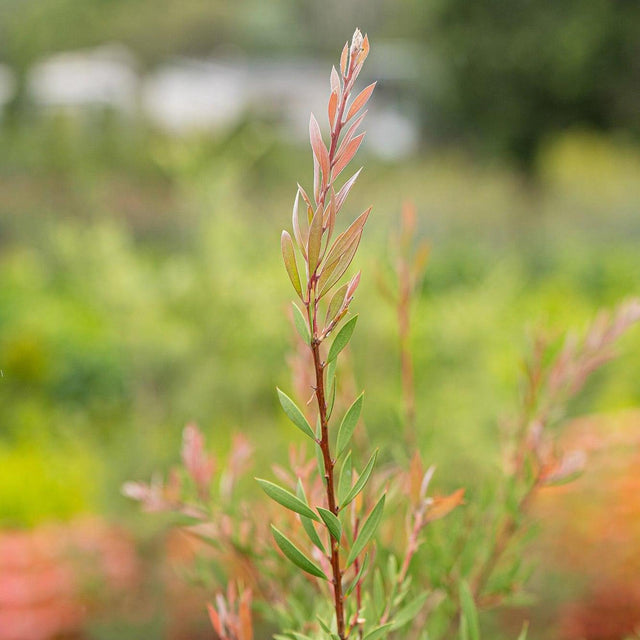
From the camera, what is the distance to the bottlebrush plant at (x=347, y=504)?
0.25m

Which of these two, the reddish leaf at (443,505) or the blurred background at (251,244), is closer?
the reddish leaf at (443,505)

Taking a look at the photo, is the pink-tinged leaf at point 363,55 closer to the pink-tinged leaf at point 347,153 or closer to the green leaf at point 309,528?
the pink-tinged leaf at point 347,153

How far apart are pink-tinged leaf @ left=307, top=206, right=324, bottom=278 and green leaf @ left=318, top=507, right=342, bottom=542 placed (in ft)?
0.21

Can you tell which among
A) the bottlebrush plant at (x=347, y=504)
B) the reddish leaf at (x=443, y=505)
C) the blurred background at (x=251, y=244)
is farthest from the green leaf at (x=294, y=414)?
the blurred background at (x=251, y=244)

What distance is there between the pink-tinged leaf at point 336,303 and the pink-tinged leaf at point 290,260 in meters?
0.01

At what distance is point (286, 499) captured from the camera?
250mm

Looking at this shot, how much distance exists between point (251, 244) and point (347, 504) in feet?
9.76

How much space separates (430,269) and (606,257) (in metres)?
1.21

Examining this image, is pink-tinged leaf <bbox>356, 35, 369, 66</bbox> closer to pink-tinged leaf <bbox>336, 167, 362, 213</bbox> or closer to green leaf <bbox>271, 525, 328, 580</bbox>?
pink-tinged leaf <bbox>336, 167, 362, 213</bbox>

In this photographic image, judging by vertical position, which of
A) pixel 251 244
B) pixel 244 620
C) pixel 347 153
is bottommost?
pixel 244 620

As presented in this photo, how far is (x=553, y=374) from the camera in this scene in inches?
18.8

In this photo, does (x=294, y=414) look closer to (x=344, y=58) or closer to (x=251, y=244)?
(x=344, y=58)

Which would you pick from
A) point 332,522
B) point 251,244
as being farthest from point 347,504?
point 251,244

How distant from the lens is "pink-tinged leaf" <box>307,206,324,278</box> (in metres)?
0.24
